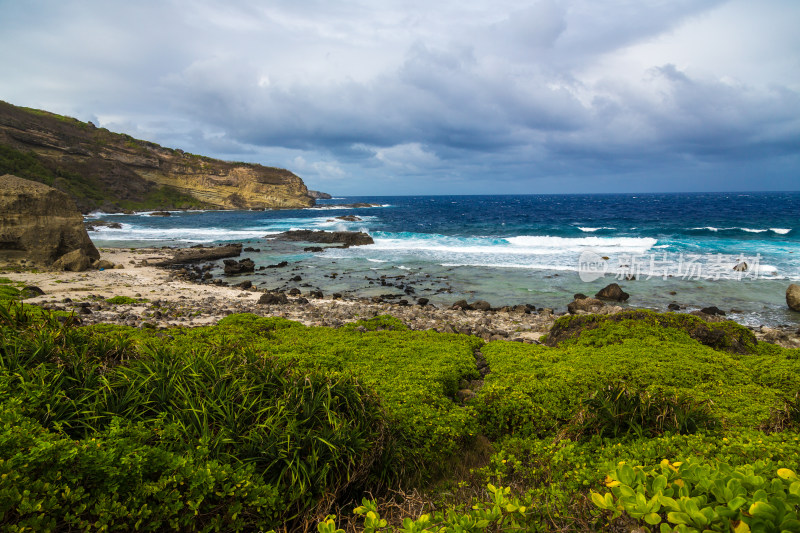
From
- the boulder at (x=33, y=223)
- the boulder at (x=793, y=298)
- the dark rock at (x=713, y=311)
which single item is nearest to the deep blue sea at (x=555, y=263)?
the boulder at (x=793, y=298)

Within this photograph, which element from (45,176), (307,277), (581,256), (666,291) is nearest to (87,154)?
(45,176)

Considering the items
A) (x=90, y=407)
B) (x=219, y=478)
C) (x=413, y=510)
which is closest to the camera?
(x=219, y=478)

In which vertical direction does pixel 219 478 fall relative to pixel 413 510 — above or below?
above

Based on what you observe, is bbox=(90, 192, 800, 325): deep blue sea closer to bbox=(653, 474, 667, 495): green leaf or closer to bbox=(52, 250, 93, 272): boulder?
bbox=(52, 250, 93, 272): boulder

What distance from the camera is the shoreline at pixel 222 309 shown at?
12898mm

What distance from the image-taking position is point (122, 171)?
293 ft

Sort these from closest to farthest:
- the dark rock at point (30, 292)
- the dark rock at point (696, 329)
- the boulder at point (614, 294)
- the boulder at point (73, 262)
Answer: the dark rock at point (696, 329) → the dark rock at point (30, 292) → the boulder at point (614, 294) → the boulder at point (73, 262)

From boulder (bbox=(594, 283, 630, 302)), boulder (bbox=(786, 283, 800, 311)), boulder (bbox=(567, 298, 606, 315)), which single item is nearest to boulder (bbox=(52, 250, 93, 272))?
boulder (bbox=(567, 298, 606, 315))

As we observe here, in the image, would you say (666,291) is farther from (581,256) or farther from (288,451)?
(288,451)

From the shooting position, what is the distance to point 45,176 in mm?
70312

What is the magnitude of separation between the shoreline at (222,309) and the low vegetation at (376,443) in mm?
6020

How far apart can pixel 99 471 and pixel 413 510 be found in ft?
8.27

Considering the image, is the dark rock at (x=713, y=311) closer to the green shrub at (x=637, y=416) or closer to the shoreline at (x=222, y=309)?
the shoreline at (x=222, y=309)

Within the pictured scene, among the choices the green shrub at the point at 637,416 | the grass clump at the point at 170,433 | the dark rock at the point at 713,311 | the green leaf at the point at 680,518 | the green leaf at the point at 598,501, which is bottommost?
the dark rock at the point at 713,311
